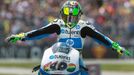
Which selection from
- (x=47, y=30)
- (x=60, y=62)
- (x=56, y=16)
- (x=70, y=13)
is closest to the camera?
(x=60, y=62)

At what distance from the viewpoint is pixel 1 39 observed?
77.3 feet

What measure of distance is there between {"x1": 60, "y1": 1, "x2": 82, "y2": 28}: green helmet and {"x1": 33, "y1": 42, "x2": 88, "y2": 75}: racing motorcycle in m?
1.03

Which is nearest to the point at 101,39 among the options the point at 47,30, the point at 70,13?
the point at 70,13

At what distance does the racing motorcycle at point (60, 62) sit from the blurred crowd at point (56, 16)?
53.8ft

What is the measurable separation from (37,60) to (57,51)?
16490 millimetres

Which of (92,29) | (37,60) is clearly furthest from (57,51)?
(37,60)

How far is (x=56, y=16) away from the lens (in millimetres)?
23828

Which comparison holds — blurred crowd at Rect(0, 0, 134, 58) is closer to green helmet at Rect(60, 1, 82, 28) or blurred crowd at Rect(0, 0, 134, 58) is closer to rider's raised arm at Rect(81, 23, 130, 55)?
rider's raised arm at Rect(81, 23, 130, 55)

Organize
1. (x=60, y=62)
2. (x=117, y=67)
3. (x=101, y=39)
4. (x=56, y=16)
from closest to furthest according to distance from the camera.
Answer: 1. (x=60, y=62)
2. (x=101, y=39)
3. (x=117, y=67)
4. (x=56, y=16)

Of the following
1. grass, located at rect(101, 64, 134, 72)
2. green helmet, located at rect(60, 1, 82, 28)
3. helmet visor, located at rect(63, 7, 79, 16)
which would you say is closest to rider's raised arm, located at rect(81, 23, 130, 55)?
green helmet, located at rect(60, 1, 82, 28)

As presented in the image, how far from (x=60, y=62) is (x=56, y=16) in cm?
1703

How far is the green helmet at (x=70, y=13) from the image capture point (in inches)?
316

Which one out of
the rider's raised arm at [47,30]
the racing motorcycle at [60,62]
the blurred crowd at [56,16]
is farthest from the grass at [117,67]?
the racing motorcycle at [60,62]

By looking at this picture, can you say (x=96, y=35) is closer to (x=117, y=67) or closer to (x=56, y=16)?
(x=117, y=67)
